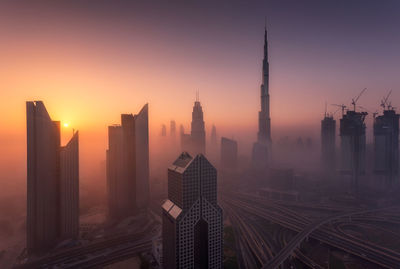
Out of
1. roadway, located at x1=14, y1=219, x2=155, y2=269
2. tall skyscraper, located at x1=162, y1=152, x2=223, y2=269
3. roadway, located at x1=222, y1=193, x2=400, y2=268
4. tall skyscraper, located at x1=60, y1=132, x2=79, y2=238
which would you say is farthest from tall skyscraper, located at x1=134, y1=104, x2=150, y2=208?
tall skyscraper, located at x1=162, y1=152, x2=223, y2=269

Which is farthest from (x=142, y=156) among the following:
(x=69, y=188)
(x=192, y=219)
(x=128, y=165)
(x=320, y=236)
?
(x=320, y=236)

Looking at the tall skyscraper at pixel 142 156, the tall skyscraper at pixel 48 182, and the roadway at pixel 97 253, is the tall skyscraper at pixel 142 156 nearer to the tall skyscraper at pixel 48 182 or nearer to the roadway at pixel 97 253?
the roadway at pixel 97 253

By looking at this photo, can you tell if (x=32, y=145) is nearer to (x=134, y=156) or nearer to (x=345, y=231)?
(x=134, y=156)

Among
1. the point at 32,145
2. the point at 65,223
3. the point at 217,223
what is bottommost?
the point at 65,223

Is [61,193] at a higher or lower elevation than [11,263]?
higher

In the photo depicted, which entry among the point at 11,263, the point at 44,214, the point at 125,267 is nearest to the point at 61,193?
the point at 44,214

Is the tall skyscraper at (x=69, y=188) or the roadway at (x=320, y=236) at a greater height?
the tall skyscraper at (x=69, y=188)

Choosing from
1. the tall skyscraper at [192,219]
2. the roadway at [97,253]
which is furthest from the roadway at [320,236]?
the roadway at [97,253]
